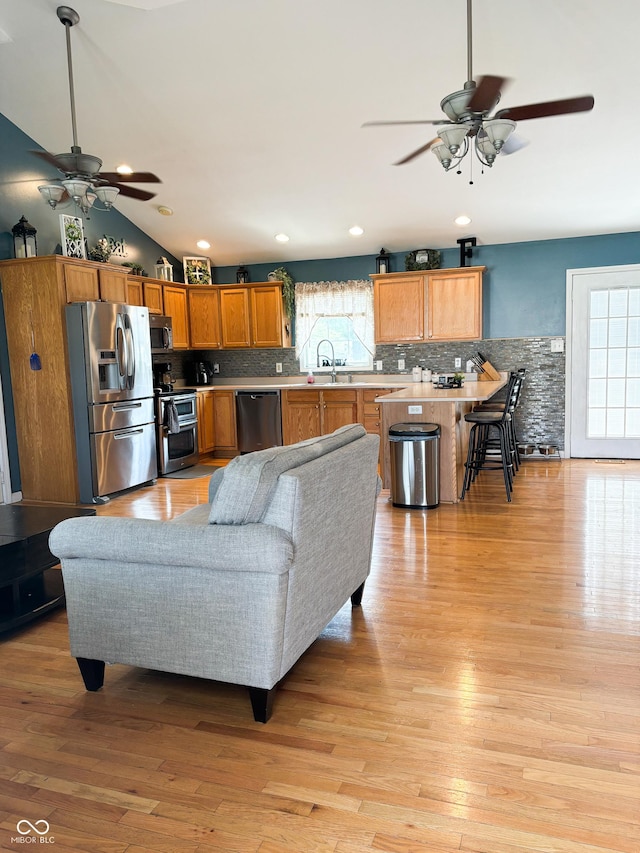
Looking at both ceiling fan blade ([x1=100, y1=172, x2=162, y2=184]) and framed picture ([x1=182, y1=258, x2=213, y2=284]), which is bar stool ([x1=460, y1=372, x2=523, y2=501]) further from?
framed picture ([x1=182, y1=258, x2=213, y2=284])

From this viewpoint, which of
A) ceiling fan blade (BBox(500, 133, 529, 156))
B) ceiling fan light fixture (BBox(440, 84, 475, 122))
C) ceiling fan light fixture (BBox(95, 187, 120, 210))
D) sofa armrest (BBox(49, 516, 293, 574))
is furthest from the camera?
ceiling fan light fixture (BBox(95, 187, 120, 210))

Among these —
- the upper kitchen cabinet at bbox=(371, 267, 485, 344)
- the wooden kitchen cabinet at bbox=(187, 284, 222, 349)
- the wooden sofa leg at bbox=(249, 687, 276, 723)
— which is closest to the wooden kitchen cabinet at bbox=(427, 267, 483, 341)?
the upper kitchen cabinet at bbox=(371, 267, 485, 344)

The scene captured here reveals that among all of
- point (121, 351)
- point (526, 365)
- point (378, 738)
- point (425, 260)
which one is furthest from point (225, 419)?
point (378, 738)

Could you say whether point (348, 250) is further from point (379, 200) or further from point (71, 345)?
point (71, 345)

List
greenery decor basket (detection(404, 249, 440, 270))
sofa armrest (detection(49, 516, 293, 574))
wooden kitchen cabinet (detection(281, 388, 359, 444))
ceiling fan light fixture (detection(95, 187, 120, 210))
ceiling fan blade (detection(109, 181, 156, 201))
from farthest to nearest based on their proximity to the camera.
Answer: wooden kitchen cabinet (detection(281, 388, 359, 444)) < greenery decor basket (detection(404, 249, 440, 270)) < ceiling fan blade (detection(109, 181, 156, 201)) < ceiling fan light fixture (detection(95, 187, 120, 210)) < sofa armrest (detection(49, 516, 293, 574))

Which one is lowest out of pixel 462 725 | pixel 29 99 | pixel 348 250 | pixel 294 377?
pixel 462 725

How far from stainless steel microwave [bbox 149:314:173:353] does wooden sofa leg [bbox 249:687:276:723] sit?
5.31 metres

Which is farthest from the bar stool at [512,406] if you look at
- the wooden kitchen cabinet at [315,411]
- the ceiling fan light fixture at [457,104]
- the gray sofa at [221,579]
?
the gray sofa at [221,579]

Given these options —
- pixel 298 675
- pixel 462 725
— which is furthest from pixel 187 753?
pixel 462 725

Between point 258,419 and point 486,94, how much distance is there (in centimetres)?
515

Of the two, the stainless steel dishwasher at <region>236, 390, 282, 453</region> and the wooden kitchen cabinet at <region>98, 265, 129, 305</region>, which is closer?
the wooden kitchen cabinet at <region>98, 265, 129, 305</region>

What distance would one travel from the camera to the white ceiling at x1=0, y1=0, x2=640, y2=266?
13.4 feet

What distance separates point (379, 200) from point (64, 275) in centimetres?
308

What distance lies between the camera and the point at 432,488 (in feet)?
16.2
